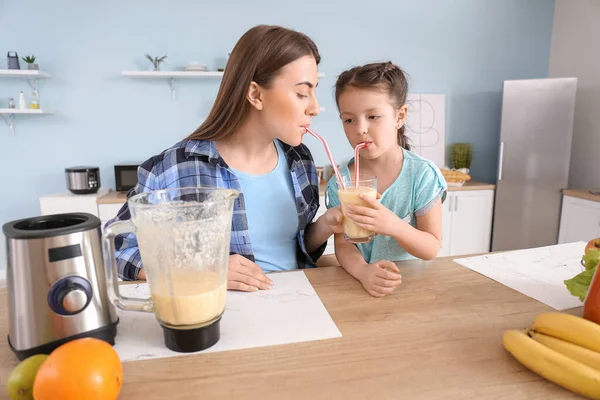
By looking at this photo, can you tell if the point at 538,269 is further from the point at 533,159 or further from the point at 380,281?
→ the point at 533,159

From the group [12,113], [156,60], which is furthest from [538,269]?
[12,113]

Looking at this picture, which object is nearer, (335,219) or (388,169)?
(335,219)

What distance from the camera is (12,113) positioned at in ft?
10.3

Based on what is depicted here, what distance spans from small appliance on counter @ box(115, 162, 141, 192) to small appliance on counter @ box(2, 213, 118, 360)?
2.63 m

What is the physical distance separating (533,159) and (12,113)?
4406 mm

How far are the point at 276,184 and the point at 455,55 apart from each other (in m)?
3.23

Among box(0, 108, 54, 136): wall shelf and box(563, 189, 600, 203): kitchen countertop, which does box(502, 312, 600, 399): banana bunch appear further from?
box(0, 108, 54, 136): wall shelf

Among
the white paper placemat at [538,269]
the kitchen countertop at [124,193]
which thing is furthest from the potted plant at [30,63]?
A: the white paper placemat at [538,269]

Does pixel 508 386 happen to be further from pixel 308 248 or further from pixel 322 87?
pixel 322 87

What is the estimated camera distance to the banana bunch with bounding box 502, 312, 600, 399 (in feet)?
1.98

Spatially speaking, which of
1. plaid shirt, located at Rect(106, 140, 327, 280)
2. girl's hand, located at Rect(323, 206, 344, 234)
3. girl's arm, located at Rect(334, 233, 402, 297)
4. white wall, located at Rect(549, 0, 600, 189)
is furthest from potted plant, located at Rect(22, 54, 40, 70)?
white wall, located at Rect(549, 0, 600, 189)

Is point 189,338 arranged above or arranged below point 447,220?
above

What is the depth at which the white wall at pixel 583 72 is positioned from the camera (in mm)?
3516

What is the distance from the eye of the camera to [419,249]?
3.86ft
